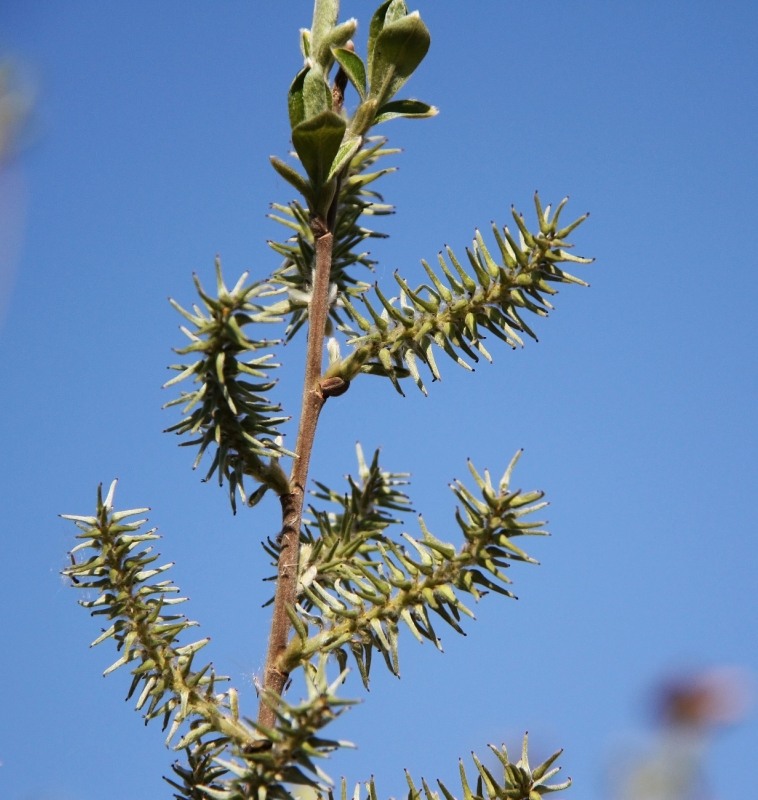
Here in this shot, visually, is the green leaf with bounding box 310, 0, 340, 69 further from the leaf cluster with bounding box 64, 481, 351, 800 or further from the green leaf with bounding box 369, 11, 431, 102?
the leaf cluster with bounding box 64, 481, 351, 800

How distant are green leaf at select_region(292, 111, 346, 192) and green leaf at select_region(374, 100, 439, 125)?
29cm

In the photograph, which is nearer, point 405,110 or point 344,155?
point 344,155

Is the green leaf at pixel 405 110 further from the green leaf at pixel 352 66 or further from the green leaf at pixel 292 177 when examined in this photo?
the green leaf at pixel 292 177

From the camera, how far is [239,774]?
1954 mm

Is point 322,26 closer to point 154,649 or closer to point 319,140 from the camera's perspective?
point 319,140

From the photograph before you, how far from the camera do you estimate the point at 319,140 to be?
251cm

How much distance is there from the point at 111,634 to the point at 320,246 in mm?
1129

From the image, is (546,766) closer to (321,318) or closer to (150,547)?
(150,547)

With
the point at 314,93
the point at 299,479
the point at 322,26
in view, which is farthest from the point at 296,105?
the point at 299,479

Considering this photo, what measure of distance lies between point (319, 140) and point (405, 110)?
16.4 inches

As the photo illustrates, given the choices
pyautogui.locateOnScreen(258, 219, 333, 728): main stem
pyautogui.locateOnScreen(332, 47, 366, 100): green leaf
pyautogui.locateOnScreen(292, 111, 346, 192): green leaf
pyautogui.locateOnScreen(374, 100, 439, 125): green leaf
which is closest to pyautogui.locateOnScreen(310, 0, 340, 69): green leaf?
pyautogui.locateOnScreen(332, 47, 366, 100): green leaf

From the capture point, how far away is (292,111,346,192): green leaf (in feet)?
8.11

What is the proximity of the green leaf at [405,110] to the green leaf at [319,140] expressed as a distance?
0.94 ft

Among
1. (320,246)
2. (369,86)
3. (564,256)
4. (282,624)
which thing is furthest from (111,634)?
(369,86)
